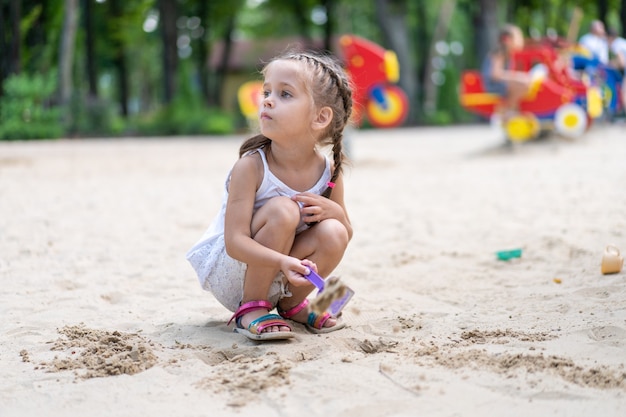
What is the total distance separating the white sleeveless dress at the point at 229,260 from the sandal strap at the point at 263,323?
5.8 inches

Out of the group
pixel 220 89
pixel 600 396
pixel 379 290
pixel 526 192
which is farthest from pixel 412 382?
pixel 220 89

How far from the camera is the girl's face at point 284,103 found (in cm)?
247

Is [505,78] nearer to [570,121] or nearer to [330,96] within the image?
[570,121]

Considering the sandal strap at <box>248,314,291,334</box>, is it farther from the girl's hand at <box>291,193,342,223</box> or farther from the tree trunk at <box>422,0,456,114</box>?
the tree trunk at <box>422,0,456,114</box>

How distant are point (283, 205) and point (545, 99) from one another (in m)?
8.85

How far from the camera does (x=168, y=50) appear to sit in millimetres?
20312

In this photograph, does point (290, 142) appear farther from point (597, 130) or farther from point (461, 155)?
point (597, 130)

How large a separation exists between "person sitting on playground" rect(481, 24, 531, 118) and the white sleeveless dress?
8.04 m

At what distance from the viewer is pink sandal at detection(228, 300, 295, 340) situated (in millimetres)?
2398

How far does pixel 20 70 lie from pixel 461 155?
9.28m

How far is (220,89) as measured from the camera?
2794cm

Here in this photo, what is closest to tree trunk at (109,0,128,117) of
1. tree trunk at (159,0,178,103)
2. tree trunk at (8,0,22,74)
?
tree trunk at (159,0,178,103)

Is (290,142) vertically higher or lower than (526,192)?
higher

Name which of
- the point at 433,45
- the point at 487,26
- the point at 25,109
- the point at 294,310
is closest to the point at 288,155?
the point at 294,310
